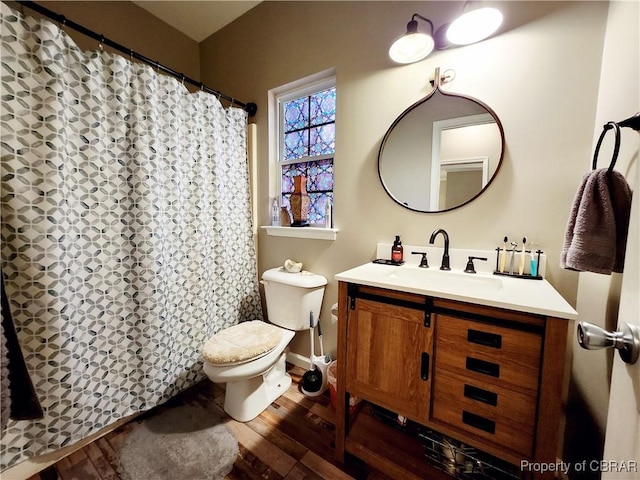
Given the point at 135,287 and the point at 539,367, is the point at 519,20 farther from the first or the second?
the point at 135,287

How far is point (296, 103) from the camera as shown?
189cm

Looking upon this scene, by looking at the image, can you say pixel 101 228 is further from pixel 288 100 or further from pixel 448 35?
pixel 448 35

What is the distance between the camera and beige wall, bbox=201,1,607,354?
1.01m

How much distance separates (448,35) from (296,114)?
1091 millimetres

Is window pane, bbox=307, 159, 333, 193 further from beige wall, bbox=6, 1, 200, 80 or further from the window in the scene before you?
beige wall, bbox=6, 1, 200, 80

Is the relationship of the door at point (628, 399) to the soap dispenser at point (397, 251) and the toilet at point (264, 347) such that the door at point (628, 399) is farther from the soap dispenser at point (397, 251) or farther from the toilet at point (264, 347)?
the toilet at point (264, 347)

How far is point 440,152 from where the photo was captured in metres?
1.28

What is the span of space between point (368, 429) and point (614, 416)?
0.99m

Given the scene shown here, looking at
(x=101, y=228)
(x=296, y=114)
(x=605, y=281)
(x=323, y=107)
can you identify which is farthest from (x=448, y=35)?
(x=101, y=228)

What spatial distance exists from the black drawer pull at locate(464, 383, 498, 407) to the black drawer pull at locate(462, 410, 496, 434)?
2.4 inches

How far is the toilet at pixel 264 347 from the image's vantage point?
50.3 inches

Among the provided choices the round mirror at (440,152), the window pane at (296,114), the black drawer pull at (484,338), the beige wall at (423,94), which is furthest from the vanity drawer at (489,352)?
the window pane at (296,114)

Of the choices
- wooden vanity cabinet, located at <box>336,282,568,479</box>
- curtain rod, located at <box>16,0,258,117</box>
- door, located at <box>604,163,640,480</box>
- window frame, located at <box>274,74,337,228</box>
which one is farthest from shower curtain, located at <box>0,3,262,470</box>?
door, located at <box>604,163,640,480</box>

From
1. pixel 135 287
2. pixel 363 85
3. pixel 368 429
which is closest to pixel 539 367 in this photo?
pixel 368 429
